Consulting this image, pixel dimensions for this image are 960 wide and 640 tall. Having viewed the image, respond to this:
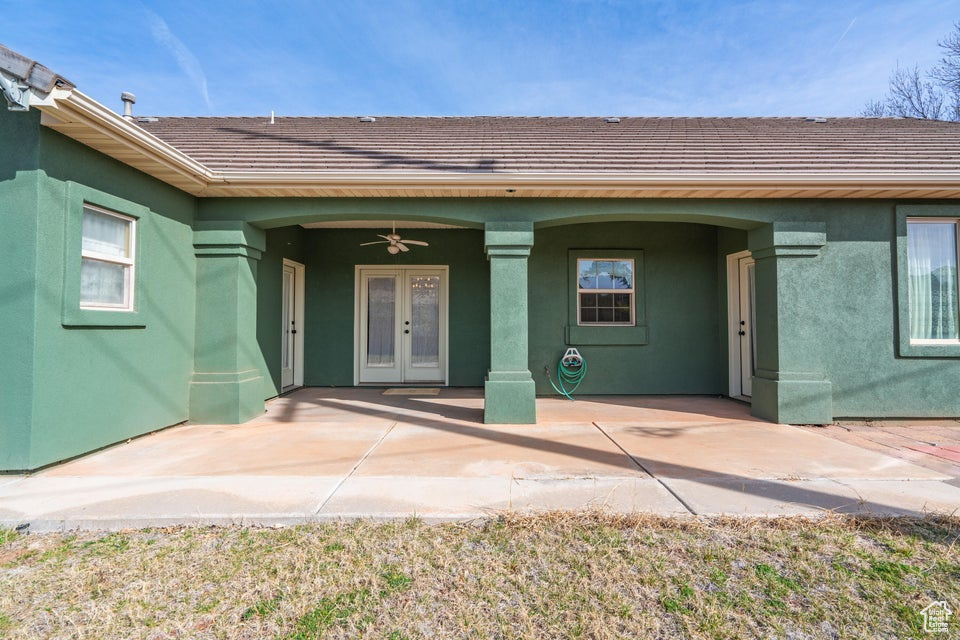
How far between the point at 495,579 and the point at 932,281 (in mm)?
7003

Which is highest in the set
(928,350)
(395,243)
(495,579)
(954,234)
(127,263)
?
(395,243)

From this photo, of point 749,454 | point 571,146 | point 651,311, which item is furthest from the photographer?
point 651,311

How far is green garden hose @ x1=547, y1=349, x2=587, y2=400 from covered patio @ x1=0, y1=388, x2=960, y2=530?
2.08 metres

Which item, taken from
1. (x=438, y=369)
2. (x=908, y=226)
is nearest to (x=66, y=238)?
(x=438, y=369)

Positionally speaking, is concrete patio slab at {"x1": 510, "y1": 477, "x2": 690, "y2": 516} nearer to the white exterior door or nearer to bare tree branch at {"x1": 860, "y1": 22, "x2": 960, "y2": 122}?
the white exterior door

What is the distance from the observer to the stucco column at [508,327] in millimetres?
5664

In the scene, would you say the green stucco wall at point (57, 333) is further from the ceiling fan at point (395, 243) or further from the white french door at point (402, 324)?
the white french door at point (402, 324)

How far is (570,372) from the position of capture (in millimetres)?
7891

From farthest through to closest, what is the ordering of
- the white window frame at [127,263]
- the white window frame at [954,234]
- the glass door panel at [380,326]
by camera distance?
the glass door panel at [380,326]
the white window frame at [954,234]
the white window frame at [127,263]

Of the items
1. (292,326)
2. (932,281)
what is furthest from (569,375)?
(292,326)

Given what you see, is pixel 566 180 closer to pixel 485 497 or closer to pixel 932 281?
pixel 485 497

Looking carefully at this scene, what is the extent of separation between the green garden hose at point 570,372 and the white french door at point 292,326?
4631mm

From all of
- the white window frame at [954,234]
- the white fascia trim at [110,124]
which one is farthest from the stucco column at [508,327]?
the white window frame at [954,234]

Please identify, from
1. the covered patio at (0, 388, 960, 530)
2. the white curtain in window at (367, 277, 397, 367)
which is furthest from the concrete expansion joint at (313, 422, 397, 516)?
the white curtain in window at (367, 277, 397, 367)
